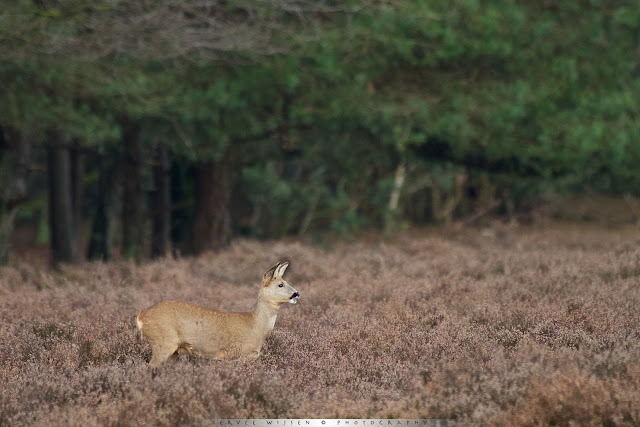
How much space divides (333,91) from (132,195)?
5.21 meters

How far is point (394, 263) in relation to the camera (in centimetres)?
1362

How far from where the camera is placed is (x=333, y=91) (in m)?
16.8

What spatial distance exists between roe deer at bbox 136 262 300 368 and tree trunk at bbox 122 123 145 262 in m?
11.7

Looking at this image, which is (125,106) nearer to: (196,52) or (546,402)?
(196,52)

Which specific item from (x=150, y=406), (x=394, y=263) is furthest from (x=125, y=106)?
(x=150, y=406)

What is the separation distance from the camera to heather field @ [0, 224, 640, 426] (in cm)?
550

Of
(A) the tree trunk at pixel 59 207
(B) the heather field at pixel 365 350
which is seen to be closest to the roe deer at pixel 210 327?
(B) the heather field at pixel 365 350

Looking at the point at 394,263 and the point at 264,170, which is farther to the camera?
→ the point at 264,170

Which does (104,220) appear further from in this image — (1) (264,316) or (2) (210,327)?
(2) (210,327)

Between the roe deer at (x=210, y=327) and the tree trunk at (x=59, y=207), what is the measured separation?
14258 millimetres

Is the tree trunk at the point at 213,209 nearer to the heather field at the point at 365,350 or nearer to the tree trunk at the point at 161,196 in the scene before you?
A: the tree trunk at the point at 161,196

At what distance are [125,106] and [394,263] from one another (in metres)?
6.14

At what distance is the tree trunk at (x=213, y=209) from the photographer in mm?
19297

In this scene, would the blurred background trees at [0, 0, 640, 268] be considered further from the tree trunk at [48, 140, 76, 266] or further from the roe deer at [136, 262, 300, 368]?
the roe deer at [136, 262, 300, 368]
